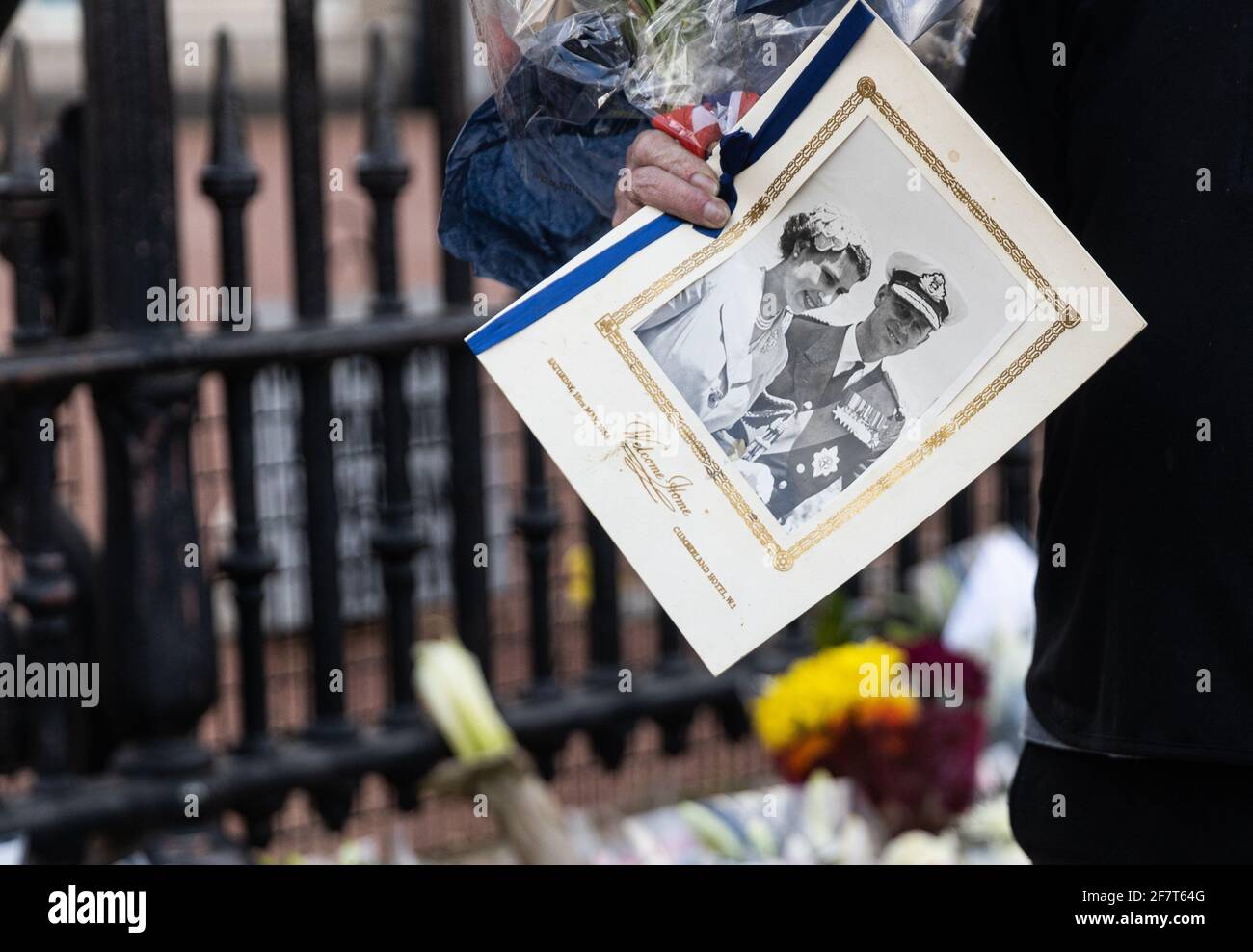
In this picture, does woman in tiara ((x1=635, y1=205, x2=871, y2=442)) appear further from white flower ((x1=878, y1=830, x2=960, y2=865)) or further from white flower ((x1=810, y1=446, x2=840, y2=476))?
white flower ((x1=878, y1=830, x2=960, y2=865))

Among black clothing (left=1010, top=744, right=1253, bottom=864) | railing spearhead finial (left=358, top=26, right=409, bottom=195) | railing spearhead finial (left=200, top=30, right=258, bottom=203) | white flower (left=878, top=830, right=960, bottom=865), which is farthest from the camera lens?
railing spearhead finial (left=358, top=26, right=409, bottom=195)

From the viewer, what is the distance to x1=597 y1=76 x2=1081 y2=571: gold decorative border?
1361 mm

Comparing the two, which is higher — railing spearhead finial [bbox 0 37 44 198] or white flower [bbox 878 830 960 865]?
railing spearhead finial [bbox 0 37 44 198]

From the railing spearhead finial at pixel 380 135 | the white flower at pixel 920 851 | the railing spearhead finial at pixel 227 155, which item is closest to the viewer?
the white flower at pixel 920 851

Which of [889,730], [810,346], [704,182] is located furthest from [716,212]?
[889,730]

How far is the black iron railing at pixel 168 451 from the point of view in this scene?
2.69 meters

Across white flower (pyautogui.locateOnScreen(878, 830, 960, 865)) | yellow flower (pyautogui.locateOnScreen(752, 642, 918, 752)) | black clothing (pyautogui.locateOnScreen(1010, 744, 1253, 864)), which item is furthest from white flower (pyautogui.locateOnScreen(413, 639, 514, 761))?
black clothing (pyautogui.locateOnScreen(1010, 744, 1253, 864))

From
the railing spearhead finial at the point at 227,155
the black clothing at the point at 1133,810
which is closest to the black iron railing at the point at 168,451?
the railing spearhead finial at the point at 227,155

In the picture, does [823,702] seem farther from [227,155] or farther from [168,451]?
[227,155]

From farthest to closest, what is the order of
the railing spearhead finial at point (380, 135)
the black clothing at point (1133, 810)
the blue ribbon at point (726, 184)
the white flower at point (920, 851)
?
the railing spearhead finial at point (380, 135) → the white flower at point (920, 851) → the black clothing at point (1133, 810) → the blue ribbon at point (726, 184)

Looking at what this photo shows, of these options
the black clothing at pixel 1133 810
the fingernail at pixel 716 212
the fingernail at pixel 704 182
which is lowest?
the black clothing at pixel 1133 810

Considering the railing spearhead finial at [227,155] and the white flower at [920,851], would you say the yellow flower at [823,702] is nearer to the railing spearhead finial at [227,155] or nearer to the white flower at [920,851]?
the white flower at [920,851]
